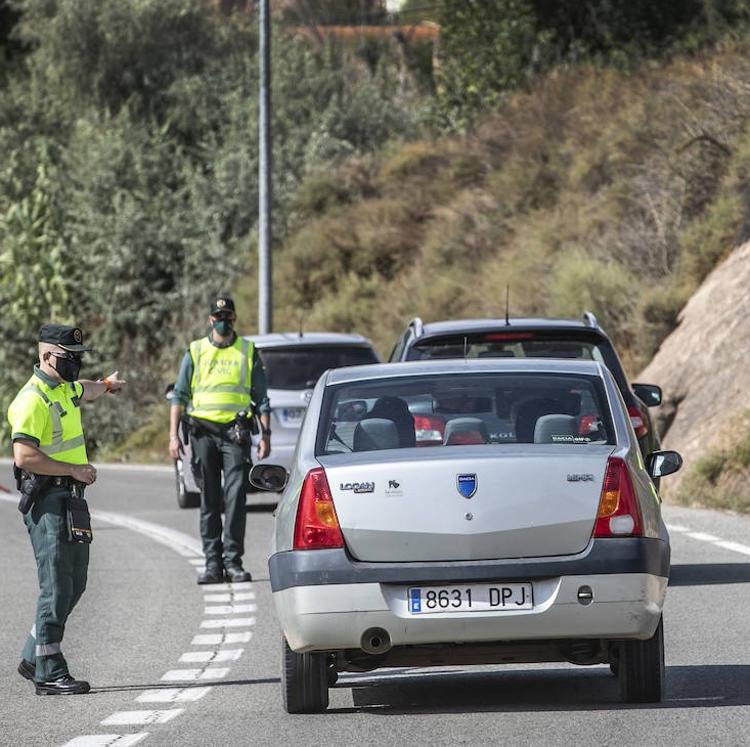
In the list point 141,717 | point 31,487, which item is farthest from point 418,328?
point 141,717

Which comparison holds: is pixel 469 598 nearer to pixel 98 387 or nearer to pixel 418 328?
pixel 98 387

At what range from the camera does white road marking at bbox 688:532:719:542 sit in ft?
53.7

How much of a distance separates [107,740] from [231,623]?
13.1ft

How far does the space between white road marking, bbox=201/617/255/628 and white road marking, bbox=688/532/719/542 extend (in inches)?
206

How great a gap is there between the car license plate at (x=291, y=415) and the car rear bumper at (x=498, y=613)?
473 inches

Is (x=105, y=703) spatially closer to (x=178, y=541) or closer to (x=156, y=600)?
(x=156, y=600)

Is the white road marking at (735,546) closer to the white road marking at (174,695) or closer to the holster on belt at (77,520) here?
the white road marking at (174,695)

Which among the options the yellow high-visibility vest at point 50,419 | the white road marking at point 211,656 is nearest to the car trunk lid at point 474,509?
the yellow high-visibility vest at point 50,419

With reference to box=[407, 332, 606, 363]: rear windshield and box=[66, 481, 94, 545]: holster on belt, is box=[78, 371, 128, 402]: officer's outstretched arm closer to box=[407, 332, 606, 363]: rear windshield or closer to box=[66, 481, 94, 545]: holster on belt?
box=[66, 481, 94, 545]: holster on belt

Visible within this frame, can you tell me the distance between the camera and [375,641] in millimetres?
8344

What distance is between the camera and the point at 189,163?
43.9 meters

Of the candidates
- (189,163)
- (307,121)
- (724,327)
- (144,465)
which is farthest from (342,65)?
(724,327)

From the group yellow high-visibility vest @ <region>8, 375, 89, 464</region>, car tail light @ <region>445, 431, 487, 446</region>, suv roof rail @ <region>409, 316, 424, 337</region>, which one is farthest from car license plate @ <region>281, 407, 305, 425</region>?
car tail light @ <region>445, 431, 487, 446</region>

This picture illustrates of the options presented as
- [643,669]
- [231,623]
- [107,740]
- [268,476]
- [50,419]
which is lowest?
[231,623]
